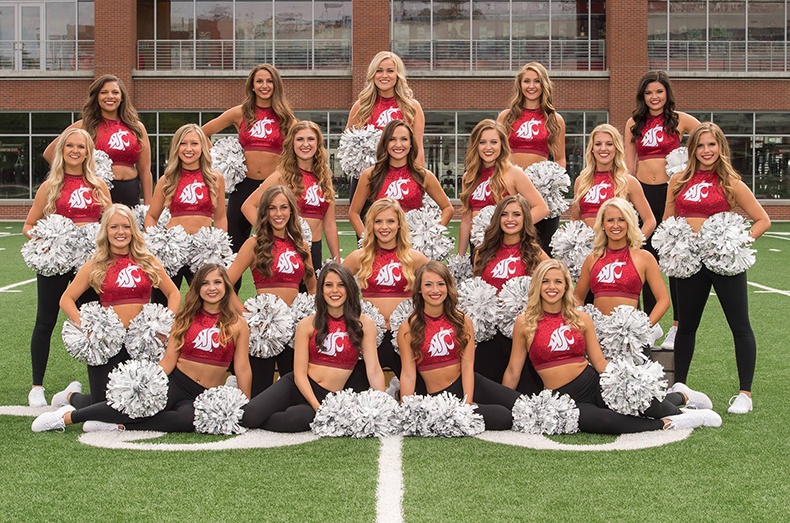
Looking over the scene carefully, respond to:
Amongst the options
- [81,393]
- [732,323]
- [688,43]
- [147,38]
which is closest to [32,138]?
A: [147,38]

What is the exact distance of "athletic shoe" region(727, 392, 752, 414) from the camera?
16.9 feet

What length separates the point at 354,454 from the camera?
4.33 metres

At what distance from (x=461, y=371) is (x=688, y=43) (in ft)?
67.8

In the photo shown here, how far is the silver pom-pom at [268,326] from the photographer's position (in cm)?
511

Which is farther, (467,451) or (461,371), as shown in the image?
(461,371)

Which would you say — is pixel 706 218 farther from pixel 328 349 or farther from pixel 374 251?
pixel 328 349

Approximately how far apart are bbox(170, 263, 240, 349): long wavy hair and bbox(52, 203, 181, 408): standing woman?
33 cm

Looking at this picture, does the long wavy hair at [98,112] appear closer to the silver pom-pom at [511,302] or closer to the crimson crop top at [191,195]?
the crimson crop top at [191,195]

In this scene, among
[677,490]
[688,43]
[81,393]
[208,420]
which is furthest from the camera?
[688,43]

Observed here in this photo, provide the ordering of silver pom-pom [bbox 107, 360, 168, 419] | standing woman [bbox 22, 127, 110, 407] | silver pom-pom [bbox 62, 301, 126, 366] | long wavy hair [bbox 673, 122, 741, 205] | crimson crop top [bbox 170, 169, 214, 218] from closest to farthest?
silver pom-pom [bbox 107, 360, 168, 419] → silver pom-pom [bbox 62, 301, 126, 366] → long wavy hair [bbox 673, 122, 741, 205] → standing woman [bbox 22, 127, 110, 407] → crimson crop top [bbox 170, 169, 214, 218]

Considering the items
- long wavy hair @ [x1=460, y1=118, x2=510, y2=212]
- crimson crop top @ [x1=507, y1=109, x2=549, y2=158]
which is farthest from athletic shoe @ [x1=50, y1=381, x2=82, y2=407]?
crimson crop top @ [x1=507, y1=109, x2=549, y2=158]

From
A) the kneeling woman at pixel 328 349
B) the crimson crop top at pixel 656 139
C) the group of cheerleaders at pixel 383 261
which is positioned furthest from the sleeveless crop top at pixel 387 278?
the crimson crop top at pixel 656 139

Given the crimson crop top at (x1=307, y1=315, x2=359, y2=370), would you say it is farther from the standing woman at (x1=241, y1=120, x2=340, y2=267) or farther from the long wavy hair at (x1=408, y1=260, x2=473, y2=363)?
the standing woman at (x1=241, y1=120, x2=340, y2=267)

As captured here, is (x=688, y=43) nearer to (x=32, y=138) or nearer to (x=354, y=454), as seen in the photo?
(x=32, y=138)
